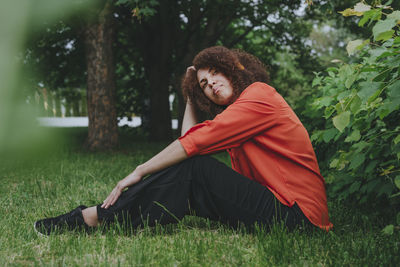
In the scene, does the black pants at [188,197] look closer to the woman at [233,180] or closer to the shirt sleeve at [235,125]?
the woman at [233,180]

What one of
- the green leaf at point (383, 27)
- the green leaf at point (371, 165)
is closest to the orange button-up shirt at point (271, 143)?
the green leaf at point (371, 165)

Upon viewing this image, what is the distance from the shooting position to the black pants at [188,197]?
261 centimetres

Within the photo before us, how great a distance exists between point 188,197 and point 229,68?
1.01 meters

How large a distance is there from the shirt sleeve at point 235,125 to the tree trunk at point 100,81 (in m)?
6.54

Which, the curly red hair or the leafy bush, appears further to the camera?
the curly red hair

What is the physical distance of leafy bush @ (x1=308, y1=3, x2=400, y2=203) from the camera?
177 cm

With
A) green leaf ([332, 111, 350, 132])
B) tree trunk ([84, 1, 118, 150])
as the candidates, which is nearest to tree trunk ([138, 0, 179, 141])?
tree trunk ([84, 1, 118, 150])

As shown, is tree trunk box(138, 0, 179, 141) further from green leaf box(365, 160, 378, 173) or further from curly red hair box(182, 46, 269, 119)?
green leaf box(365, 160, 378, 173)

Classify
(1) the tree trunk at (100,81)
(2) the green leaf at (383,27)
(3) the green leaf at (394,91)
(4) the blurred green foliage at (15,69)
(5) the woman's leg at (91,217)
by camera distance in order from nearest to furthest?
1. (2) the green leaf at (383,27)
2. (3) the green leaf at (394,91)
3. (5) the woman's leg at (91,217)
4. (4) the blurred green foliage at (15,69)
5. (1) the tree trunk at (100,81)

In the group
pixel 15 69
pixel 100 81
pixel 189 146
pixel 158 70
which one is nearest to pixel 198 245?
pixel 189 146

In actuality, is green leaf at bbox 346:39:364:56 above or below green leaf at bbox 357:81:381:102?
above

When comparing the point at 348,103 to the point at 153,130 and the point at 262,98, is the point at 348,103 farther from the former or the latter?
the point at 153,130

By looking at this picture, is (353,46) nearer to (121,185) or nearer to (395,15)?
(395,15)

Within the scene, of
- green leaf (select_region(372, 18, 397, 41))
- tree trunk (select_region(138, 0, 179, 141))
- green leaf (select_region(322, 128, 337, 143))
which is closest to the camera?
green leaf (select_region(372, 18, 397, 41))
